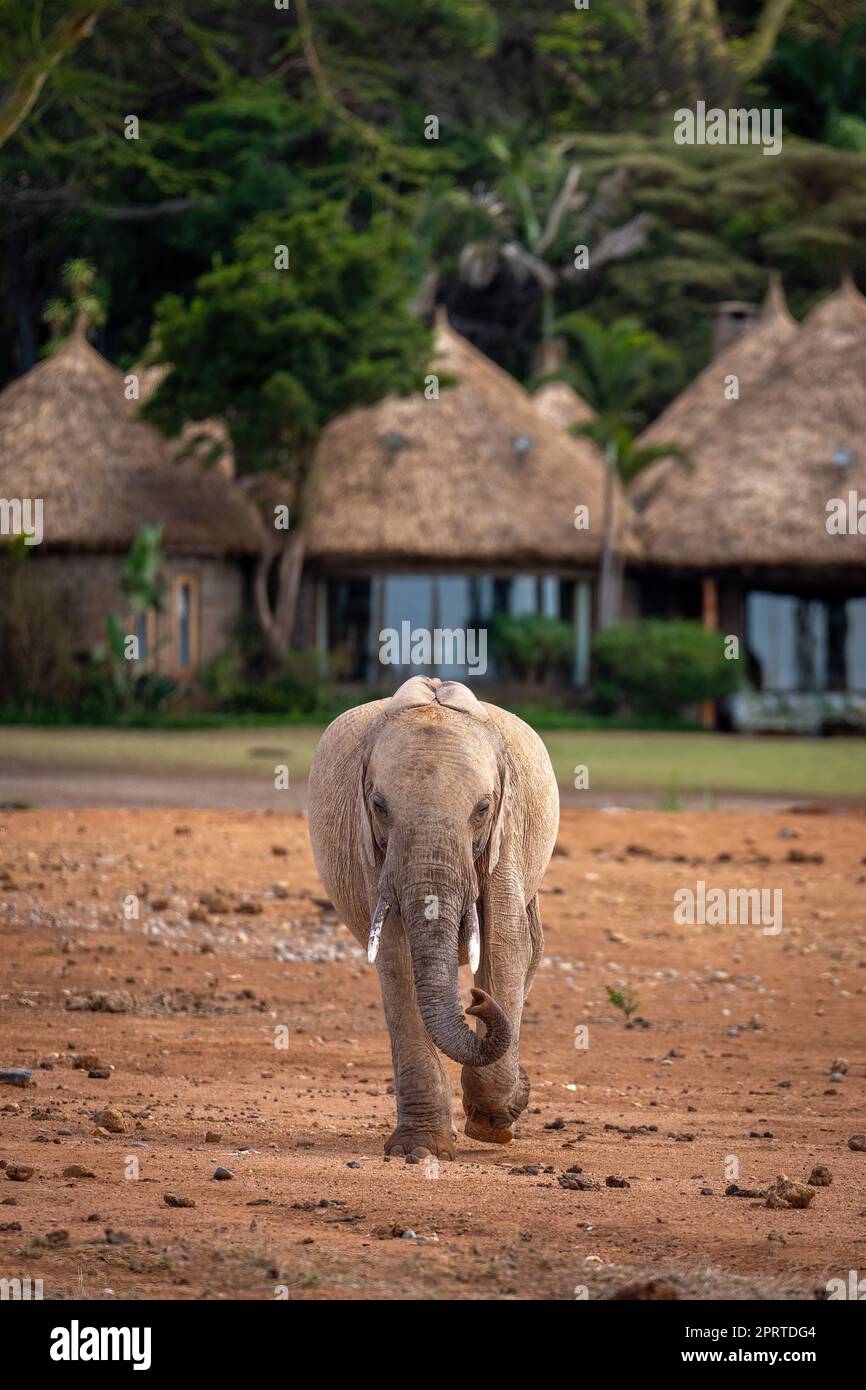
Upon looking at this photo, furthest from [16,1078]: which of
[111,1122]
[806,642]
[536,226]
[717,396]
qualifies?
[536,226]

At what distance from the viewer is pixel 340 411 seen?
29031 mm

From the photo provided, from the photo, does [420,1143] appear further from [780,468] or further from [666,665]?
[780,468]

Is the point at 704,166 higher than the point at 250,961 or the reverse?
higher

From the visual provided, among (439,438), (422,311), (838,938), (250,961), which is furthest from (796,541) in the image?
(250,961)

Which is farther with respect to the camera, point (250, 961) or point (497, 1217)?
point (250, 961)

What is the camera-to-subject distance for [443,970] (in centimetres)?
559

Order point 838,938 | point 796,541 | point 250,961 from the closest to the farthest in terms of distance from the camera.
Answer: point 250,961 < point 838,938 < point 796,541

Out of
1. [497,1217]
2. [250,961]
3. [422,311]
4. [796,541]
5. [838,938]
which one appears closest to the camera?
[497,1217]

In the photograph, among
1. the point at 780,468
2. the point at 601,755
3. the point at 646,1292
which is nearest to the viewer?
the point at 646,1292

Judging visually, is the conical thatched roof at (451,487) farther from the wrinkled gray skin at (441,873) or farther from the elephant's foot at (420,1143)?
the elephant's foot at (420,1143)

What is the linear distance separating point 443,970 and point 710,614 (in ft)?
85.7

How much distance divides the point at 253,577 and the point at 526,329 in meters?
16.7

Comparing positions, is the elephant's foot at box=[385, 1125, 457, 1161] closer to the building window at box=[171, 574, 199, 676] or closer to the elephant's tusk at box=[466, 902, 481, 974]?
the elephant's tusk at box=[466, 902, 481, 974]

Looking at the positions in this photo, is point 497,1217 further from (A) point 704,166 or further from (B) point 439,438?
(A) point 704,166
